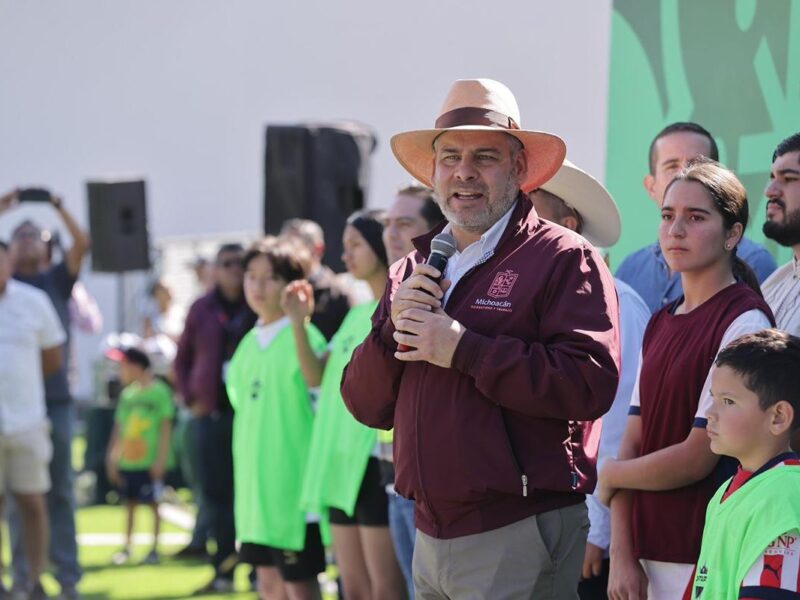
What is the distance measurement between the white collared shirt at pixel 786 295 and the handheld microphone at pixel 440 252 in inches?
35.7

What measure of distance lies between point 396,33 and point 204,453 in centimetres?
411

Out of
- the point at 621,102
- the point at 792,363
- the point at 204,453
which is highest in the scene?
the point at 621,102

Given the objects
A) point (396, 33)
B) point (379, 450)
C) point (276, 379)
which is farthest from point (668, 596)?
point (396, 33)

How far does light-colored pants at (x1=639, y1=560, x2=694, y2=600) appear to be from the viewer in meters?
3.11

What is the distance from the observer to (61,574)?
745cm

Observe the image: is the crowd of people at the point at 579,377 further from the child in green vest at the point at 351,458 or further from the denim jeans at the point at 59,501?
the denim jeans at the point at 59,501

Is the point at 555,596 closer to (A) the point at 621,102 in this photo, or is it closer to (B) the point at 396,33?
(A) the point at 621,102

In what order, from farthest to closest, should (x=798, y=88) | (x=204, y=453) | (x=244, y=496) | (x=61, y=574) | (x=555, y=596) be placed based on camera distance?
(x=204, y=453), (x=61, y=574), (x=244, y=496), (x=798, y=88), (x=555, y=596)

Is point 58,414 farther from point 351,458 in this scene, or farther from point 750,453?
point 750,453

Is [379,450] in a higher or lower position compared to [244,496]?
higher

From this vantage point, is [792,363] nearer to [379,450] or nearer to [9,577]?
[379,450]

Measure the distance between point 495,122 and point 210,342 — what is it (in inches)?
196

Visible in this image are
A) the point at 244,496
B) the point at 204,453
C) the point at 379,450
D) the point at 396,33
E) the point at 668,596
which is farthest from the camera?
the point at 396,33

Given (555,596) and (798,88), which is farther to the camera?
(798,88)
